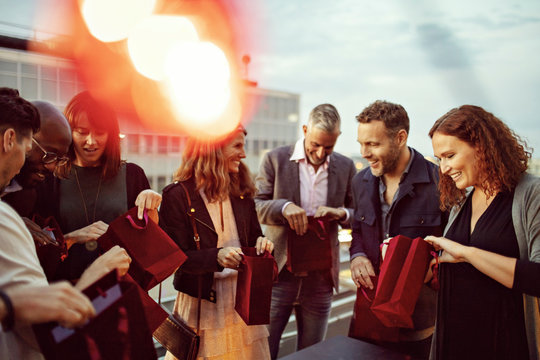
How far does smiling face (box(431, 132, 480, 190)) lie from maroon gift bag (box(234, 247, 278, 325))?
856mm

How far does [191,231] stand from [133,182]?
378 millimetres

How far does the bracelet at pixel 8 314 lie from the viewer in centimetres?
78

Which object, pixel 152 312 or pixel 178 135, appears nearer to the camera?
pixel 152 312

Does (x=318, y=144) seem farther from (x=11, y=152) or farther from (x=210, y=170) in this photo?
(x=11, y=152)

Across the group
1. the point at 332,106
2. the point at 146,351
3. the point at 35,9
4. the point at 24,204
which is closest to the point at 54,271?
the point at 24,204

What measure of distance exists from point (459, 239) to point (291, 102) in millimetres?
38377

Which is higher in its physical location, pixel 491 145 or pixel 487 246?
pixel 491 145

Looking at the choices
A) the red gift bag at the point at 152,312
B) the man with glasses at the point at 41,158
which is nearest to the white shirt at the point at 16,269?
the red gift bag at the point at 152,312

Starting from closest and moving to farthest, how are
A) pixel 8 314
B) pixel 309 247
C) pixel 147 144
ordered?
pixel 8 314 → pixel 309 247 → pixel 147 144

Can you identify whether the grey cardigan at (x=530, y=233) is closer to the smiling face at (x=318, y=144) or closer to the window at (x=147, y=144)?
the smiling face at (x=318, y=144)

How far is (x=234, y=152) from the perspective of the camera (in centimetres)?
203

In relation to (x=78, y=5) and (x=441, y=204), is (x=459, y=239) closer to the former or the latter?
(x=441, y=204)

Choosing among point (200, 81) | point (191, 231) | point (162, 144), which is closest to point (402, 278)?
point (191, 231)

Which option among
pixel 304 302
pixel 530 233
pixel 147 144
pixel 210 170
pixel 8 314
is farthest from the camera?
pixel 147 144
